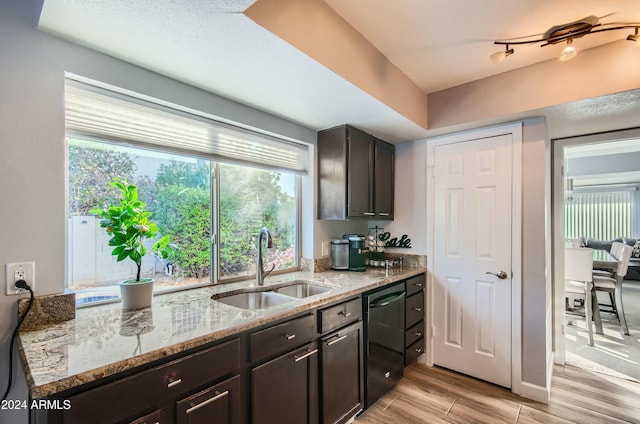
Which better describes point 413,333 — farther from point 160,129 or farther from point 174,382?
point 160,129

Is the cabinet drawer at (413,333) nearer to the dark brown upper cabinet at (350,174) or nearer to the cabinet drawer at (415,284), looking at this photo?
the cabinet drawer at (415,284)

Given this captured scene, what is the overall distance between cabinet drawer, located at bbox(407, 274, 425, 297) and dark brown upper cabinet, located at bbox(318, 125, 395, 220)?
0.67m

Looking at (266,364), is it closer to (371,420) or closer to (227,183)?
(371,420)

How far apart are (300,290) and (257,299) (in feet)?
1.23

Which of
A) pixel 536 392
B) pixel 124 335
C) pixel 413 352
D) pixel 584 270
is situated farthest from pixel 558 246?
pixel 124 335

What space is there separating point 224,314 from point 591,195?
10.3 meters

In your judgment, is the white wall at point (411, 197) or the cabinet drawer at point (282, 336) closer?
the cabinet drawer at point (282, 336)

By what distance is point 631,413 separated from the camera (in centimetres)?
211

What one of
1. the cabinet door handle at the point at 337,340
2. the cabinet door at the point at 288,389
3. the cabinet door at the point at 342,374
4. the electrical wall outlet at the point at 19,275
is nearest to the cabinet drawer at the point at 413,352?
the cabinet door at the point at 342,374

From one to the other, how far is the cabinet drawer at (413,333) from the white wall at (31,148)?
8.03 feet

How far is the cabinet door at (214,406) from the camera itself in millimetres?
1142

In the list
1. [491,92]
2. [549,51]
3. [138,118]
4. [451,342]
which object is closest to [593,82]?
[549,51]

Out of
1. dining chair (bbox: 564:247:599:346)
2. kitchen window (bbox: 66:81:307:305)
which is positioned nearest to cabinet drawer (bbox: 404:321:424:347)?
kitchen window (bbox: 66:81:307:305)

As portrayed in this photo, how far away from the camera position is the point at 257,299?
6.87 feet
